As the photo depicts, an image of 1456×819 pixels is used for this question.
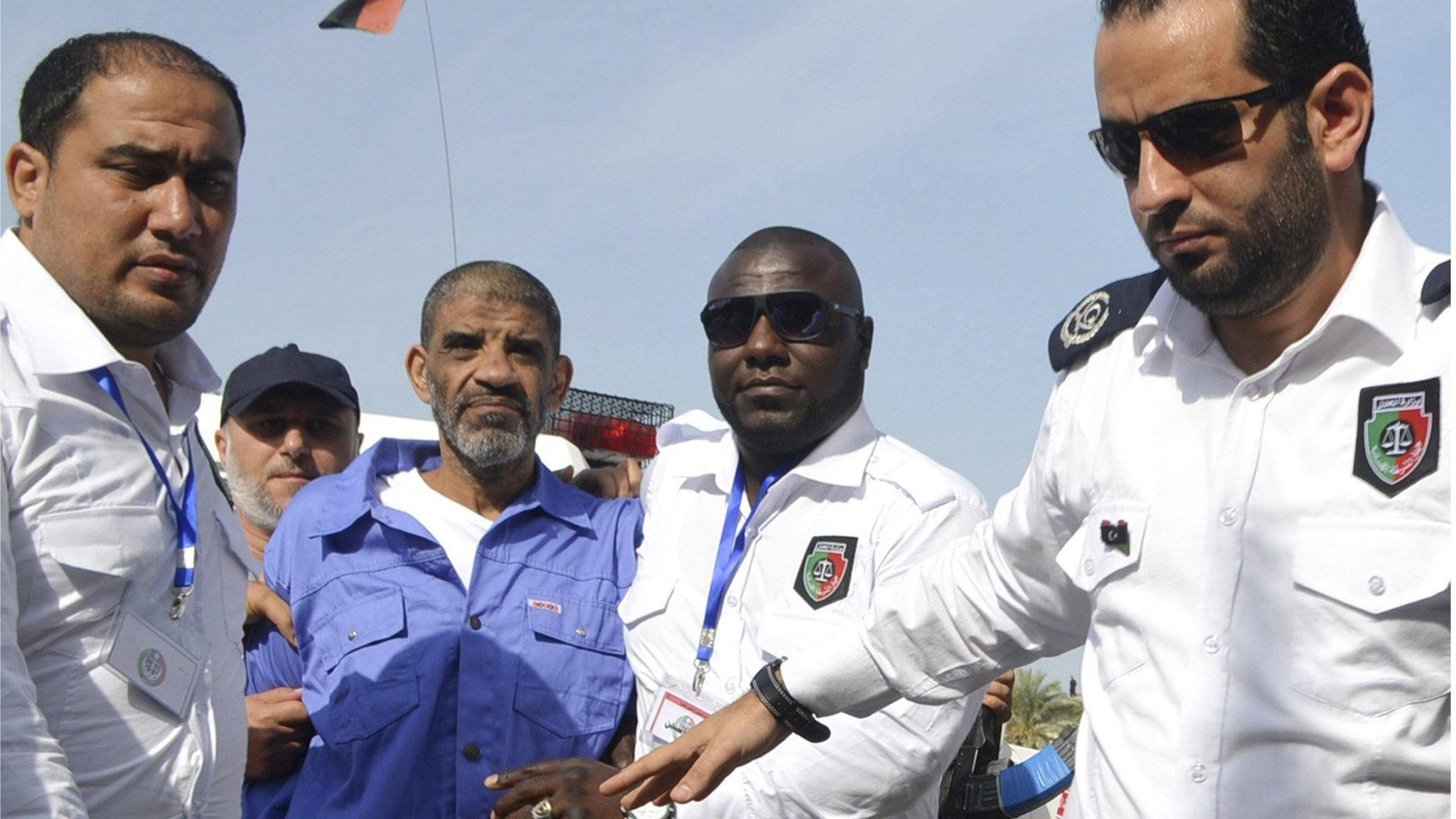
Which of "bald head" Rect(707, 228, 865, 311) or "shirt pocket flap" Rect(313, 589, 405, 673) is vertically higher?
"bald head" Rect(707, 228, 865, 311)

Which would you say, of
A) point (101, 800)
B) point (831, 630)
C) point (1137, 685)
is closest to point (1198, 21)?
point (1137, 685)

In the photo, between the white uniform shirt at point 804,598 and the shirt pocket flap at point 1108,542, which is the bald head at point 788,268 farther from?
the shirt pocket flap at point 1108,542

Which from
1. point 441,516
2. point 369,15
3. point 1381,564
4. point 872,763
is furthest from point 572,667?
point 369,15

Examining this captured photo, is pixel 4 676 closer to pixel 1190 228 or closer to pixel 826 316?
pixel 1190 228

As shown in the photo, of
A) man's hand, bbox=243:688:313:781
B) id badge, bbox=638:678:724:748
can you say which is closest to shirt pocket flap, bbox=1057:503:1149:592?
id badge, bbox=638:678:724:748

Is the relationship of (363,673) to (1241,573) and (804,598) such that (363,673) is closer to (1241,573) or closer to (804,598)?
(804,598)

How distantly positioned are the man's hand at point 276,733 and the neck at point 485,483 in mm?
777

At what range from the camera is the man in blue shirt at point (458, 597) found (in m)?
4.01

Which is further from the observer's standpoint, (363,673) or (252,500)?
(252,500)

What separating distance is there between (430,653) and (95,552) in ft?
5.37

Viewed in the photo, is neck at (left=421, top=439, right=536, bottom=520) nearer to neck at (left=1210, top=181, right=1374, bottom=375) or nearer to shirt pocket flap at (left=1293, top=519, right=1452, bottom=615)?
neck at (left=1210, top=181, right=1374, bottom=375)

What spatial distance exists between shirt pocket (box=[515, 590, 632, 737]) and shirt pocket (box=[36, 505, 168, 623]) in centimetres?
158

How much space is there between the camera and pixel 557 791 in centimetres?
367

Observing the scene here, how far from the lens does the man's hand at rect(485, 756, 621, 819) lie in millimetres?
3639
